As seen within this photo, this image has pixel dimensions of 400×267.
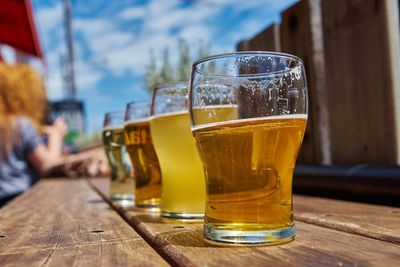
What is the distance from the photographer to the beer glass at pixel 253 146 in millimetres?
758

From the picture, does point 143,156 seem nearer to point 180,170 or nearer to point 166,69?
point 180,170

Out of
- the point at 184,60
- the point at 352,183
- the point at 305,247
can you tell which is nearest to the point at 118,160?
the point at 352,183

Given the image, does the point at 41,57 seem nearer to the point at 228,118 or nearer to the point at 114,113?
the point at 114,113

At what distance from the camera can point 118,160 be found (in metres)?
1.54

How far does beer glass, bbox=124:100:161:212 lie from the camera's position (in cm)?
128

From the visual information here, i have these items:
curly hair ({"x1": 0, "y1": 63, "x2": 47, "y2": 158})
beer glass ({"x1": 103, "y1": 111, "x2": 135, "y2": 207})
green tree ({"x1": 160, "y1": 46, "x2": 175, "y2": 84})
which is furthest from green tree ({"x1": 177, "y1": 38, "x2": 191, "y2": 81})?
beer glass ({"x1": 103, "y1": 111, "x2": 135, "y2": 207})

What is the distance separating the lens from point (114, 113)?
1552mm

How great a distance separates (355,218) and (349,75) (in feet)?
4.38

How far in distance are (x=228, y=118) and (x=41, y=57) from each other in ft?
12.3

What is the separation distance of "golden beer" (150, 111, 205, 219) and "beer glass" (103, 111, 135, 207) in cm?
42

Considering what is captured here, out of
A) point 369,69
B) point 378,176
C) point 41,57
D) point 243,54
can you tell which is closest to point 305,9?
point 369,69

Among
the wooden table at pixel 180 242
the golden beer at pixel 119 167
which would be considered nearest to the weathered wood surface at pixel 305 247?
the wooden table at pixel 180 242

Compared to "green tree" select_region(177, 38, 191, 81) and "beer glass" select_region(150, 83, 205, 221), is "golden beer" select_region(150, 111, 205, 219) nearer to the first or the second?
"beer glass" select_region(150, 83, 205, 221)

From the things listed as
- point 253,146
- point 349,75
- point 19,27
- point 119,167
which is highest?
point 19,27
